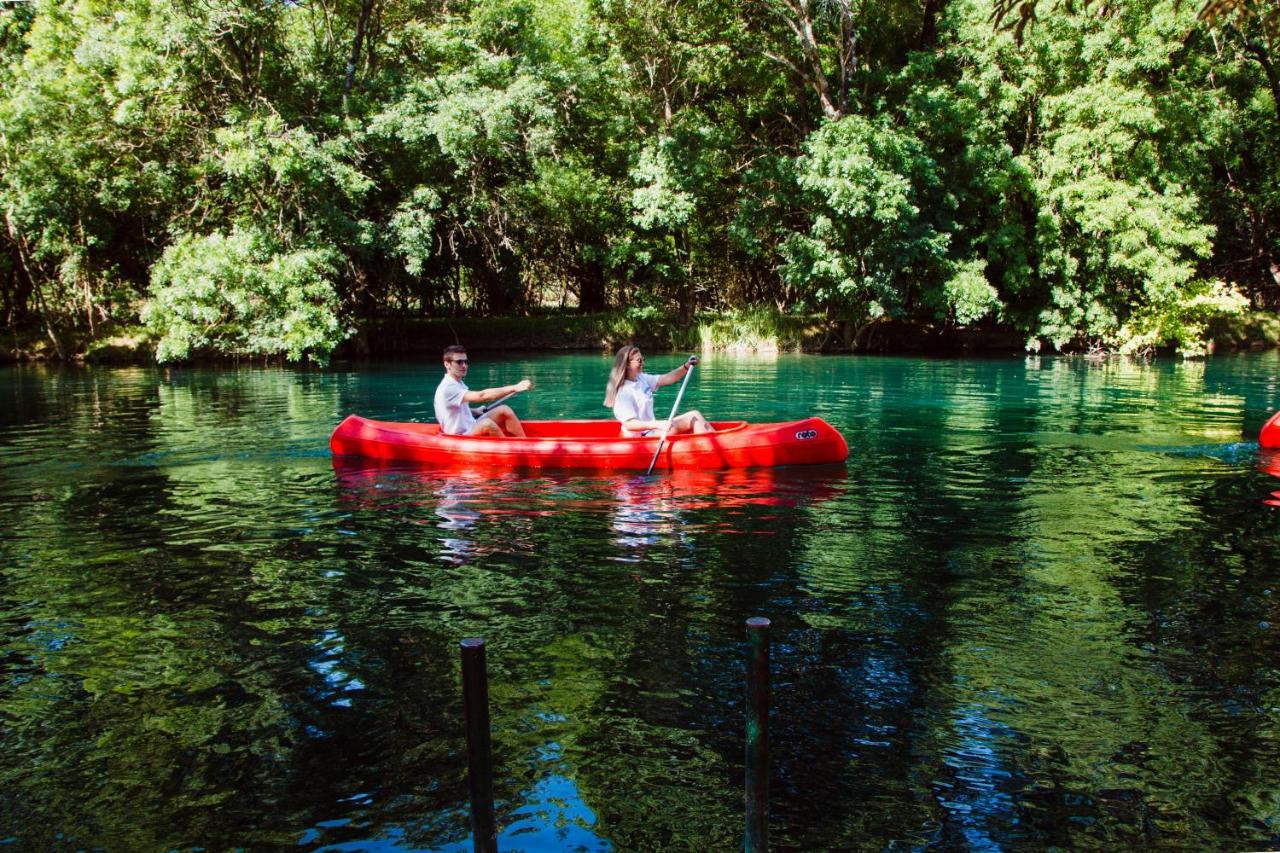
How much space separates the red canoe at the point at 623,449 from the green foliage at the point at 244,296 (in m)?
12.7

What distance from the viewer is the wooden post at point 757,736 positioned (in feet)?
10.1

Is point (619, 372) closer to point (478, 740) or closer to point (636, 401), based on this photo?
point (636, 401)

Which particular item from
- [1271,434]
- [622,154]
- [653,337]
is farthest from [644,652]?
[622,154]

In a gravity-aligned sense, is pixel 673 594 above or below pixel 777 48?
below

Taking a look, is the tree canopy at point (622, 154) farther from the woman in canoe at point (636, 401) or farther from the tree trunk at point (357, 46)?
the woman in canoe at point (636, 401)

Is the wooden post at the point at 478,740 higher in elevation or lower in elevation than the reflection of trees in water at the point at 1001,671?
higher

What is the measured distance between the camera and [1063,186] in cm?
2572

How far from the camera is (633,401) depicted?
38.7 ft

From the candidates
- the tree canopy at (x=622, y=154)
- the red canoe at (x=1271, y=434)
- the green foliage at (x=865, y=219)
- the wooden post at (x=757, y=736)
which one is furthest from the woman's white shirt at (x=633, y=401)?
the green foliage at (x=865, y=219)

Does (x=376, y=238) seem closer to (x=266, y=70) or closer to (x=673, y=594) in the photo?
(x=266, y=70)

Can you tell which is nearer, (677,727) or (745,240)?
(677,727)

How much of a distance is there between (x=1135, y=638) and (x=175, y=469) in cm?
982

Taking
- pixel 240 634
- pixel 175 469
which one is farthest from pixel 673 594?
pixel 175 469

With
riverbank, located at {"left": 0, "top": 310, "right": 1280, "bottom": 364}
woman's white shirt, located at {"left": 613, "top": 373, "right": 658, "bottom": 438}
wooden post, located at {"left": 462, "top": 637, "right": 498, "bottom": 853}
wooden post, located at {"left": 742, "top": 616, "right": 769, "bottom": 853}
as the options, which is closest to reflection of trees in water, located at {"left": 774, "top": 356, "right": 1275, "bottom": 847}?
wooden post, located at {"left": 742, "top": 616, "right": 769, "bottom": 853}
